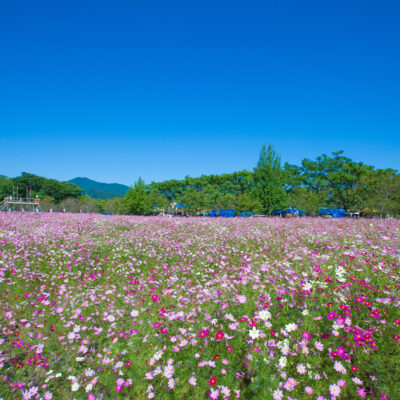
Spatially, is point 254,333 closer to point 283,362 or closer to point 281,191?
point 283,362

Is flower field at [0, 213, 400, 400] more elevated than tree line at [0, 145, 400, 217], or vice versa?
tree line at [0, 145, 400, 217]

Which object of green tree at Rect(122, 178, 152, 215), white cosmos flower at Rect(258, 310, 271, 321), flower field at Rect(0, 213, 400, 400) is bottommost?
Result: flower field at Rect(0, 213, 400, 400)

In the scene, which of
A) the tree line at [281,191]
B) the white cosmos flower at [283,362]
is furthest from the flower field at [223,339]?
the tree line at [281,191]

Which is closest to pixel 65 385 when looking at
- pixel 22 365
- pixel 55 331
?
pixel 22 365

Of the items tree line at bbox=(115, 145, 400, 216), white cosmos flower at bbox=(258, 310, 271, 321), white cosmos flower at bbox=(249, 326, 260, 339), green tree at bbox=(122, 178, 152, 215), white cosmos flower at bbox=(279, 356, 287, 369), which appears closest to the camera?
white cosmos flower at bbox=(279, 356, 287, 369)

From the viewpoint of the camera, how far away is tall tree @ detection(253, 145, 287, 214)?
39.8 meters

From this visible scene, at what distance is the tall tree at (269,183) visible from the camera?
131 ft

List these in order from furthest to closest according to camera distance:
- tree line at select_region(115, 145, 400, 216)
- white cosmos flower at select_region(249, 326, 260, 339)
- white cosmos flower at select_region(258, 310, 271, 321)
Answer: tree line at select_region(115, 145, 400, 216) < white cosmos flower at select_region(258, 310, 271, 321) < white cosmos flower at select_region(249, 326, 260, 339)

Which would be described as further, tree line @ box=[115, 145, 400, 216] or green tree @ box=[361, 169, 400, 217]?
tree line @ box=[115, 145, 400, 216]

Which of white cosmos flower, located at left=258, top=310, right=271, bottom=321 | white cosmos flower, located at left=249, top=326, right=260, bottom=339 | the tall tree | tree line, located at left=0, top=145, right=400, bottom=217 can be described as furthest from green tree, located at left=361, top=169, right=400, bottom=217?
white cosmos flower, located at left=249, top=326, right=260, bottom=339

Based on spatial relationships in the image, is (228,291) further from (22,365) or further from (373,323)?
(22,365)

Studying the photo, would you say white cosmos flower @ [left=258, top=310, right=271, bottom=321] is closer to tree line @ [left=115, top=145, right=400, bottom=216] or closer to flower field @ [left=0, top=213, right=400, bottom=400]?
flower field @ [left=0, top=213, right=400, bottom=400]

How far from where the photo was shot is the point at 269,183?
4006 centimetres

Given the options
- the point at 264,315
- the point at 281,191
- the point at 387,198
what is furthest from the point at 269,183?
the point at 264,315
